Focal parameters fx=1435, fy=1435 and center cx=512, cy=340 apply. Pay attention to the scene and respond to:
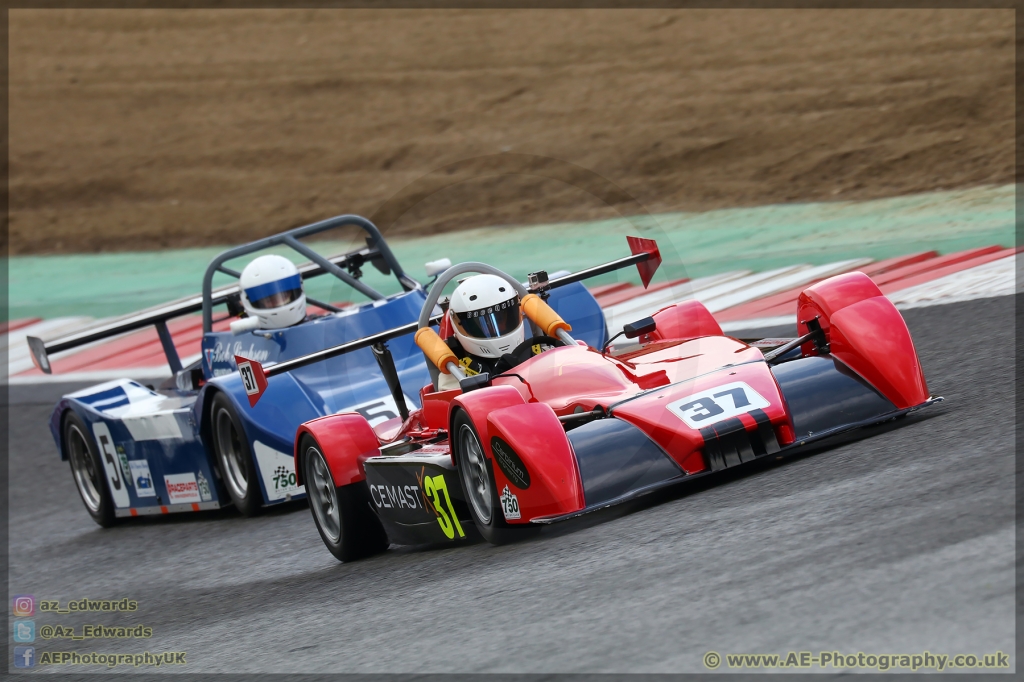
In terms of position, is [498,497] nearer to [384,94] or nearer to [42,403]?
[42,403]

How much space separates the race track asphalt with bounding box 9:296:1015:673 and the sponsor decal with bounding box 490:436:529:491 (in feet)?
1.06

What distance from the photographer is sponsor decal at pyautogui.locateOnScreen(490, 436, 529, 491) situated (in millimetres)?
6078

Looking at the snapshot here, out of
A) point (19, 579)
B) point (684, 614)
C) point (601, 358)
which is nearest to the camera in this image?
point (684, 614)

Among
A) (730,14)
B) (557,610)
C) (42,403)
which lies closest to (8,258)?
(42,403)

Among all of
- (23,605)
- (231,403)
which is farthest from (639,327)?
(23,605)

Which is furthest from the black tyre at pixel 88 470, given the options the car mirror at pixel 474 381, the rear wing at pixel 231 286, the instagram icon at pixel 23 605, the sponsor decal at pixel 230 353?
the car mirror at pixel 474 381

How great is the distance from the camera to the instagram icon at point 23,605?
849 cm

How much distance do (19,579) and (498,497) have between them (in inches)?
183

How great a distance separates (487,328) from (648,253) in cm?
89

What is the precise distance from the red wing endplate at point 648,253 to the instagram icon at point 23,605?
13.7ft

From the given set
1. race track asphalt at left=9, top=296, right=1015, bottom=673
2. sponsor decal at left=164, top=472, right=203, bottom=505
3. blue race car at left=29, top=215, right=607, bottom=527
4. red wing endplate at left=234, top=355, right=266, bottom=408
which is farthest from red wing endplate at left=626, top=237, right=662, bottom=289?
sponsor decal at left=164, top=472, right=203, bottom=505

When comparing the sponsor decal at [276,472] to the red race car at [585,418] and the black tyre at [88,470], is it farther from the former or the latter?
the black tyre at [88,470]

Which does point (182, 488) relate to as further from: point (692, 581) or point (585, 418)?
point (692, 581)

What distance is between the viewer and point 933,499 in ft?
17.4
